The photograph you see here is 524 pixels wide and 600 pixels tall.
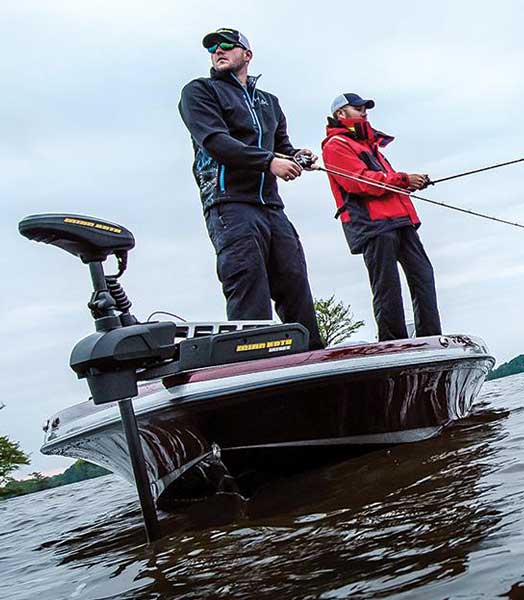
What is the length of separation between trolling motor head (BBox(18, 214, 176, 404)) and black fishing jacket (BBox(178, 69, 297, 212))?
1207 millimetres

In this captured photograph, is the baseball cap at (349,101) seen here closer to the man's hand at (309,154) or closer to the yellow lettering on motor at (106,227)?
the man's hand at (309,154)

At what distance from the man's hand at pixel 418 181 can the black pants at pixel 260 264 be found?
105 cm

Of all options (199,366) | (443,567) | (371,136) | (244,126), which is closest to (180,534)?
(199,366)

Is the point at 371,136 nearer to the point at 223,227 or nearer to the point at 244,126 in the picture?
the point at 244,126

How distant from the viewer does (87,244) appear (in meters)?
2.54

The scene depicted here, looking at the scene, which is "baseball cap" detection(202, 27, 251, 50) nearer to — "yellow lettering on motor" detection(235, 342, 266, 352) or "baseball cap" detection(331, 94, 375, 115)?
"baseball cap" detection(331, 94, 375, 115)

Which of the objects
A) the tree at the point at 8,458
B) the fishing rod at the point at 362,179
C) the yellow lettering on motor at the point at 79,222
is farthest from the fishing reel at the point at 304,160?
the tree at the point at 8,458

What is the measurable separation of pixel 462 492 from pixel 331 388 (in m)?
Answer: 0.84

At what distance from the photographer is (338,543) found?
2.00 metres

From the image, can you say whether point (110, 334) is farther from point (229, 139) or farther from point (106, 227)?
point (229, 139)

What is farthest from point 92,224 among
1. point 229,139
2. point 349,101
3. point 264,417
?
point 349,101

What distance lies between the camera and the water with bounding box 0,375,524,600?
161 cm

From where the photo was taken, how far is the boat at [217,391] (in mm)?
2519

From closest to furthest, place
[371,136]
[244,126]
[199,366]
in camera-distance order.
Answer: [199,366]
[244,126]
[371,136]
